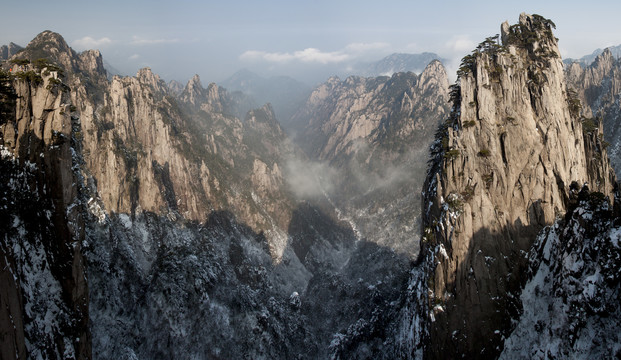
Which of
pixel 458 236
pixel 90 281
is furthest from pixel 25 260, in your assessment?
pixel 458 236

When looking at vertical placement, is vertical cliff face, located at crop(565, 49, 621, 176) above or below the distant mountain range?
below

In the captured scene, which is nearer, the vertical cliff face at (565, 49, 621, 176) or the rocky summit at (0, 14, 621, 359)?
the rocky summit at (0, 14, 621, 359)

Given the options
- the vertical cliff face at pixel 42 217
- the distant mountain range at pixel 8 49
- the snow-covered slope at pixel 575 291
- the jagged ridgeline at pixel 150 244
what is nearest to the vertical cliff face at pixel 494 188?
the snow-covered slope at pixel 575 291

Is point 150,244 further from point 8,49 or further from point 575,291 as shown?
point 8,49

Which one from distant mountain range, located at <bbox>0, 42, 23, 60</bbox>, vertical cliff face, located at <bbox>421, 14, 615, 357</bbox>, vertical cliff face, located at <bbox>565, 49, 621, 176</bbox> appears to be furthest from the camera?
distant mountain range, located at <bbox>0, 42, 23, 60</bbox>

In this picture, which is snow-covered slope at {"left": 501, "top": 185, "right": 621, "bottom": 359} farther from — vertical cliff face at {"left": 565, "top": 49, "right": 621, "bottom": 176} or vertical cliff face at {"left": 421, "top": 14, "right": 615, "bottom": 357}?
vertical cliff face at {"left": 565, "top": 49, "right": 621, "bottom": 176}

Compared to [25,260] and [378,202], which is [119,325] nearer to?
[25,260]

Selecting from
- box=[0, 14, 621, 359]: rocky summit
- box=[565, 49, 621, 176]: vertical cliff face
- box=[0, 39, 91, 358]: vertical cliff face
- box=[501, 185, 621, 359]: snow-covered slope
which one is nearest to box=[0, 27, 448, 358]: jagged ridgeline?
box=[0, 39, 91, 358]: vertical cliff face
